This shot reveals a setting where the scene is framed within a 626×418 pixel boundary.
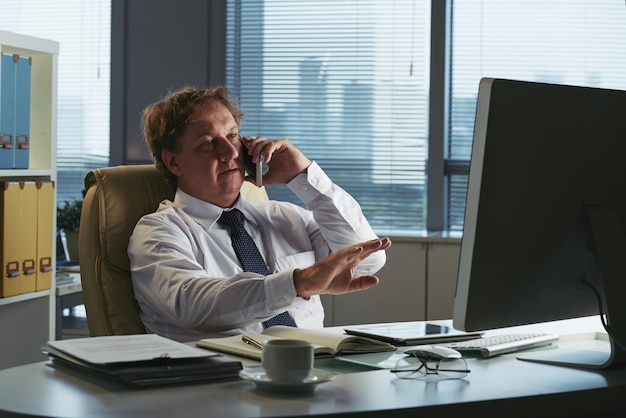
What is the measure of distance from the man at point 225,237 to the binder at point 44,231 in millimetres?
687

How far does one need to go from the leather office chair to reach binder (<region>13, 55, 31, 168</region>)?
85 centimetres

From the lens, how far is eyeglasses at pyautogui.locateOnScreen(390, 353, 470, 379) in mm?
1433

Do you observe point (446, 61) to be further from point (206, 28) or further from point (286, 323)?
point (286, 323)

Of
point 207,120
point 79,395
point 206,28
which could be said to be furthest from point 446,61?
point 79,395

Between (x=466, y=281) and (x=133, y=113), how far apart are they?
3591mm

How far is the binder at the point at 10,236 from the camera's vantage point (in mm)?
2842

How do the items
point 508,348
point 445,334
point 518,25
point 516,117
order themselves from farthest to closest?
1. point 518,25
2. point 445,334
3. point 508,348
4. point 516,117

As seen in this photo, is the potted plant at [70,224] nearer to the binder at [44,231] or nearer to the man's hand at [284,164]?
the binder at [44,231]

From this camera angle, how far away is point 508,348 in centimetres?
165

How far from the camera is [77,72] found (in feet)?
15.9

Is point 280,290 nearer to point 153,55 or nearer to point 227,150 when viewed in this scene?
point 227,150

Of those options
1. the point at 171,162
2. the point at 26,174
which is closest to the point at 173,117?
the point at 171,162

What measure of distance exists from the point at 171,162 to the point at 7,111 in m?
0.86

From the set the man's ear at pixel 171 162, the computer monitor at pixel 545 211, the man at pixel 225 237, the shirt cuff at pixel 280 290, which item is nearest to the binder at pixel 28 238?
the man at pixel 225 237
